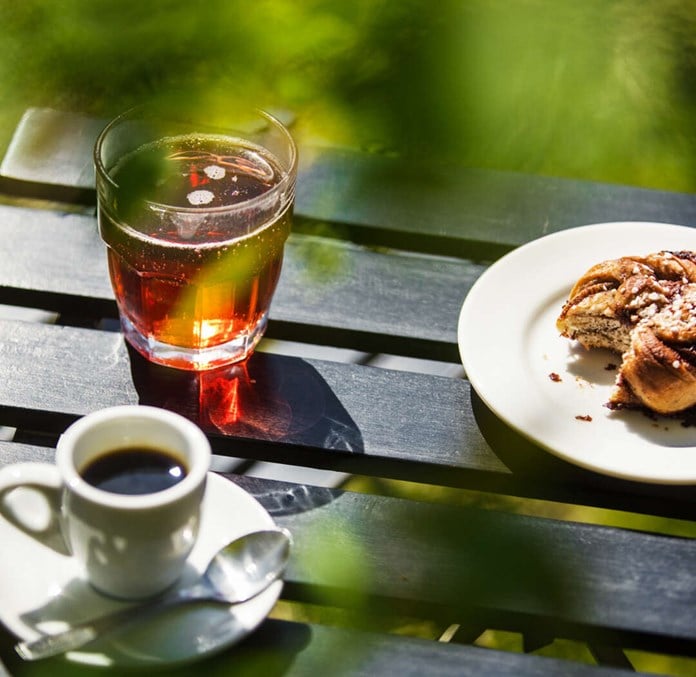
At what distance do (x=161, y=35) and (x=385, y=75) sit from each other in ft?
2.18

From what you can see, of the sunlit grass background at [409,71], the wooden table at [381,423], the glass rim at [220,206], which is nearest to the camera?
the wooden table at [381,423]

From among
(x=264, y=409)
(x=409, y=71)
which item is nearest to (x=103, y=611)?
(x=264, y=409)

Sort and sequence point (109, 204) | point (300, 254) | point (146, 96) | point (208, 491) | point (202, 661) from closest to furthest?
point (202, 661)
point (208, 491)
point (109, 204)
point (300, 254)
point (146, 96)

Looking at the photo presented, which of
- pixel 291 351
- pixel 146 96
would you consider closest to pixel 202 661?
pixel 291 351

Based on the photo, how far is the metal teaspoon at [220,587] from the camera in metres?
1.14

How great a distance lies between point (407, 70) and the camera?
10.2ft

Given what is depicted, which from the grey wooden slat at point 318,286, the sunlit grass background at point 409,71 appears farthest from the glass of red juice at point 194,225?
the sunlit grass background at point 409,71

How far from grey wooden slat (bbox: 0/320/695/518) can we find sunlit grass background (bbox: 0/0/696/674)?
1.48 m

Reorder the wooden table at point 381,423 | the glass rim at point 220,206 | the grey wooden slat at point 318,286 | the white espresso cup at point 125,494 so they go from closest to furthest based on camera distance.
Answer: the white espresso cup at point 125,494 → the wooden table at point 381,423 → the glass rim at point 220,206 → the grey wooden slat at point 318,286

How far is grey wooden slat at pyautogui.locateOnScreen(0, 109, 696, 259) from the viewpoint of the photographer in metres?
1.90

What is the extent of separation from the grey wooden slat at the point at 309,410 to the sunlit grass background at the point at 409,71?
4.85ft

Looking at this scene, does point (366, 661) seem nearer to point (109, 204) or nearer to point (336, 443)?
point (336, 443)

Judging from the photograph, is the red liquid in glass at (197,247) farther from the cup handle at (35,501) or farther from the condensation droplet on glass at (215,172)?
the cup handle at (35,501)

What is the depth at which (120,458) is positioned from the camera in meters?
1.22
